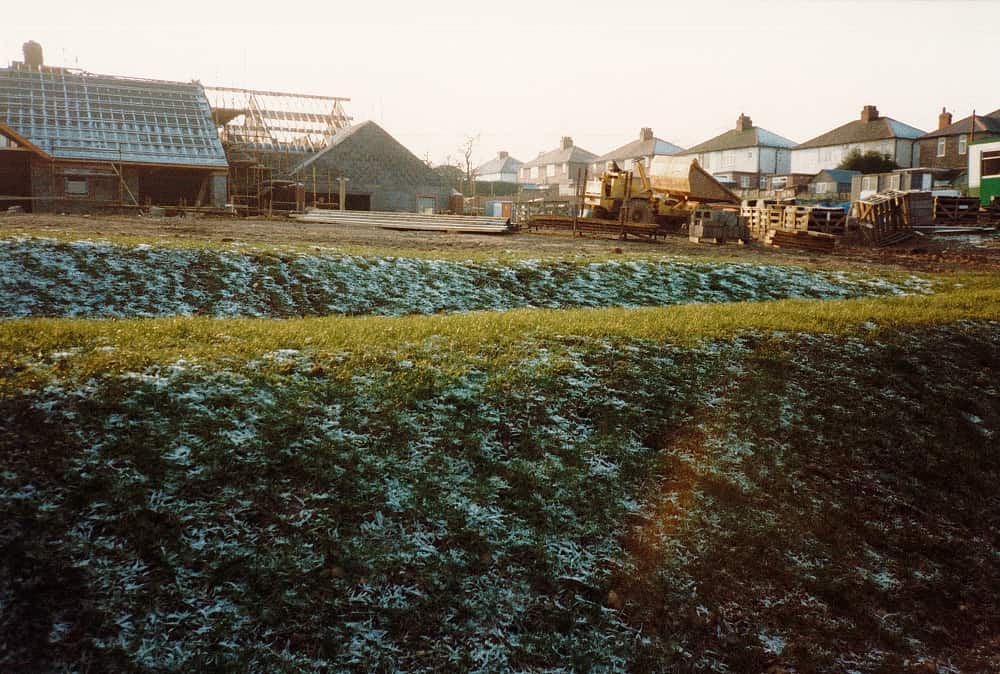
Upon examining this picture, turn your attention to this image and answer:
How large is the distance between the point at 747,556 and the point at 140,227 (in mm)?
18636

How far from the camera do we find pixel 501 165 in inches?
4336

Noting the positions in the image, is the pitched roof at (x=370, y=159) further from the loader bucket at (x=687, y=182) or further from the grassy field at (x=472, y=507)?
the grassy field at (x=472, y=507)

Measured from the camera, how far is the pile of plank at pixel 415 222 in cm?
2756

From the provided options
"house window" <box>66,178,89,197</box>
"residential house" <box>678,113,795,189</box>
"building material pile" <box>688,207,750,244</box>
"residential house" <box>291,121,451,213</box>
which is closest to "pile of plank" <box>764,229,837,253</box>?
"building material pile" <box>688,207,750,244</box>

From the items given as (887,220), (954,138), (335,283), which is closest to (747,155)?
(954,138)

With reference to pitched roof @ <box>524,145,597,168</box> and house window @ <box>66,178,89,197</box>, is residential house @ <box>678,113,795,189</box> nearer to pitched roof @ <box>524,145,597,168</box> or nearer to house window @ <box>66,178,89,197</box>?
pitched roof @ <box>524,145,597,168</box>

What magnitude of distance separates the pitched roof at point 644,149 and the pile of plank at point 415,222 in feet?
206

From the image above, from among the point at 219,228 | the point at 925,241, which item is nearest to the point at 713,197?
the point at 925,241

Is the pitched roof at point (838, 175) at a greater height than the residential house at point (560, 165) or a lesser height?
lesser

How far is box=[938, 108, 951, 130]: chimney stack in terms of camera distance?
69.4 metres

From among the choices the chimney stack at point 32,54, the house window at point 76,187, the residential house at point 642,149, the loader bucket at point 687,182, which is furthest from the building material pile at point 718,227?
the residential house at point 642,149

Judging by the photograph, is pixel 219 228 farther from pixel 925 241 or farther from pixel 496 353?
pixel 925 241

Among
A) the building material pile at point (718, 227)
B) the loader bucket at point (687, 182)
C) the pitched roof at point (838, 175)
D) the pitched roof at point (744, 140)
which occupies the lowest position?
the building material pile at point (718, 227)

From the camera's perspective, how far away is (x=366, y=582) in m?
5.05
